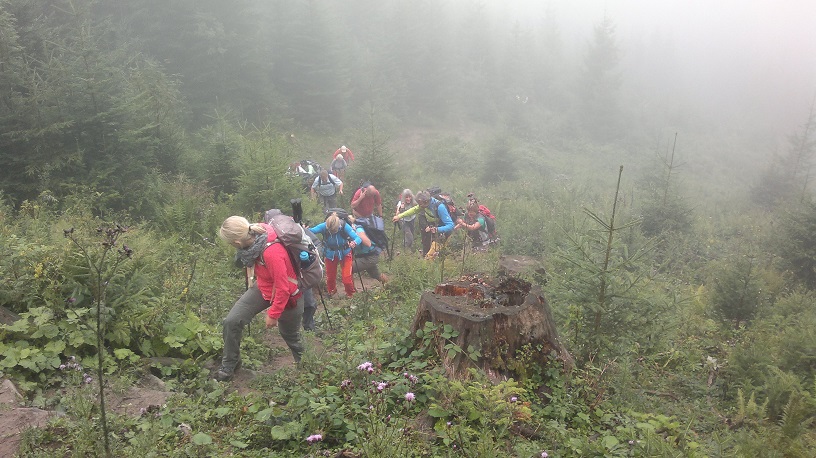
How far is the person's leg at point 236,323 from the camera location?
16.7ft

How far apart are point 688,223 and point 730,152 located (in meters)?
31.6

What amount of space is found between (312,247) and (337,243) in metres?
2.60

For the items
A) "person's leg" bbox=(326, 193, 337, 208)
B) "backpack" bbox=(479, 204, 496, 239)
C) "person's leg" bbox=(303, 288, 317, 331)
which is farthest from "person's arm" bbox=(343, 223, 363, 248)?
"person's leg" bbox=(326, 193, 337, 208)

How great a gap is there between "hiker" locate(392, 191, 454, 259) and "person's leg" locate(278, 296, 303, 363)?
15.0 feet

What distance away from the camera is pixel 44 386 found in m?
4.43

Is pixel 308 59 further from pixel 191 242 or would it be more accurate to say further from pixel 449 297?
pixel 449 297

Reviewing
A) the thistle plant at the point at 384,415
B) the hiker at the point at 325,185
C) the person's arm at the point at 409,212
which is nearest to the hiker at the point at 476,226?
the person's arm at the point at 409,212

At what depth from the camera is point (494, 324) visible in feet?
14.4

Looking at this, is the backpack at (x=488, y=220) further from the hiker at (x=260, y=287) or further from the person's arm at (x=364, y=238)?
the hiker at (x=260, y=287)

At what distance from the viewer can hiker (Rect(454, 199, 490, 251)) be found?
10938 millimetres

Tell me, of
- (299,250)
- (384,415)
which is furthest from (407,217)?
(384,415)

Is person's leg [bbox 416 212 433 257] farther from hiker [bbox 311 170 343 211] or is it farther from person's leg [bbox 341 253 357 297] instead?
hiker [bbox 311 170 343 211]

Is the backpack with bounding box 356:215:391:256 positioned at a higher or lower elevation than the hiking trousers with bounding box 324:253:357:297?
higher

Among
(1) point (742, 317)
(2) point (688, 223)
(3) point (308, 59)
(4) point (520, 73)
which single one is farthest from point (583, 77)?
(1) point (742, 317)
